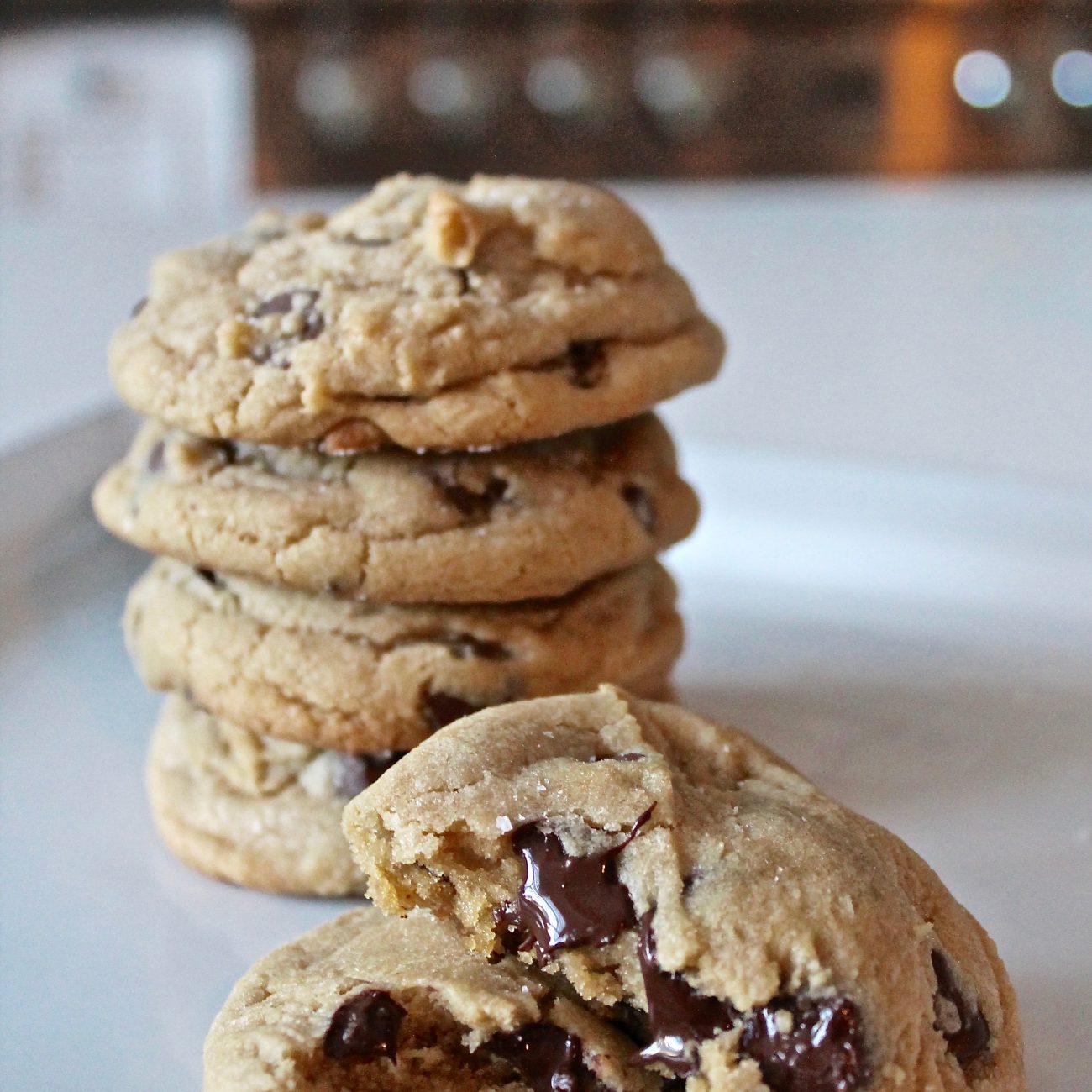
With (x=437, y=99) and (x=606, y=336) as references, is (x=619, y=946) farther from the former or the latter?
(x=437, y=99)

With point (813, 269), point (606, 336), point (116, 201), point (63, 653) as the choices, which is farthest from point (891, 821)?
point (116, 201)

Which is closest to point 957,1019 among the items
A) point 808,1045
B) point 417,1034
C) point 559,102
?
point 808,1045

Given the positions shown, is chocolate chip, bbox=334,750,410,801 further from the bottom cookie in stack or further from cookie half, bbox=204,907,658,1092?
cookie half, bbox=204,907,658,1092

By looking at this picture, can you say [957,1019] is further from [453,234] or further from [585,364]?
[453,234]

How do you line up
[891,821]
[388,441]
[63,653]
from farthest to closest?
[63,653] → [891,821] → [388,441]

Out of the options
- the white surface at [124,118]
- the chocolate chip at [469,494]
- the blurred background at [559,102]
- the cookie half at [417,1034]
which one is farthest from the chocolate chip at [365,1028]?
the white surface at [124,118]

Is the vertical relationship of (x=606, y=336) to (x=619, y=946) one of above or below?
above

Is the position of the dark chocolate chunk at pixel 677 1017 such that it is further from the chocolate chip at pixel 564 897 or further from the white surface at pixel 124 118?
the white surface at pixel 124 118
